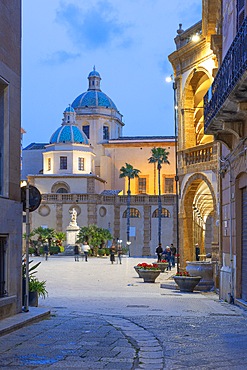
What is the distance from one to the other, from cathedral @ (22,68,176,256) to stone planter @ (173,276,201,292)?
53572mm

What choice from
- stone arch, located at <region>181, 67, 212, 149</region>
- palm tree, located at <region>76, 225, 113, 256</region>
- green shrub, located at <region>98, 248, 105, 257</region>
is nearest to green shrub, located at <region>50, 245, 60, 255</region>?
palm tree, located at <region>76, 225, 113, 256</region>

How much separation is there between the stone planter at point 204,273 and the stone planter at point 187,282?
1.14 m

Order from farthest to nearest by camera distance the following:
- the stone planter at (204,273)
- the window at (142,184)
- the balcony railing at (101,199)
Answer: the window at (142,184)
the balcony railing at (101,199)
the stone planter at (204,273)

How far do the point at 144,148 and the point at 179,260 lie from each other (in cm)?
5867

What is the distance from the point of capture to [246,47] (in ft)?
39.5

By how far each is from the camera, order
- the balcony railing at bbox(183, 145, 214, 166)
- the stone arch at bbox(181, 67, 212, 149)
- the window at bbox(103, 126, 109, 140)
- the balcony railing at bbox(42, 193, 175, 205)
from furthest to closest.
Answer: the window at bbox(103, 126, 109, 140), the balcony railing at bbox(42, 193, 175, 205), the stone arch at bbox(181, 67, 212, 149), the balcony railing at bbox(183, 145, 214, 166)

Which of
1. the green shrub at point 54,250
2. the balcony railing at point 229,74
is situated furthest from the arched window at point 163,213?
the balcony railing at point 229,74

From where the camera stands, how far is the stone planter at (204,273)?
2378 cm

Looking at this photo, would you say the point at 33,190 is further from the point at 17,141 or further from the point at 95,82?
the point at 95,82

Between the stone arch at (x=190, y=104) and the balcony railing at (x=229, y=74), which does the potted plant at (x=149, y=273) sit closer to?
the stone arch at (x=190, y=104)

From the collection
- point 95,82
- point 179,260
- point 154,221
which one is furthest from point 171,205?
point 179,260

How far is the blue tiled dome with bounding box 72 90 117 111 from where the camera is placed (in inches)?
3654

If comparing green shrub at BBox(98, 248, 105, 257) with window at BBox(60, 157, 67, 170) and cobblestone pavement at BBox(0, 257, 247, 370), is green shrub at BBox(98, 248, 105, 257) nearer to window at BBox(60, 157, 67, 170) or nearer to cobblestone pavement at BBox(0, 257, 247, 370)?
window at BBox(60, 157, 67, 170)

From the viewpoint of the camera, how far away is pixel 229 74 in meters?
14.2
